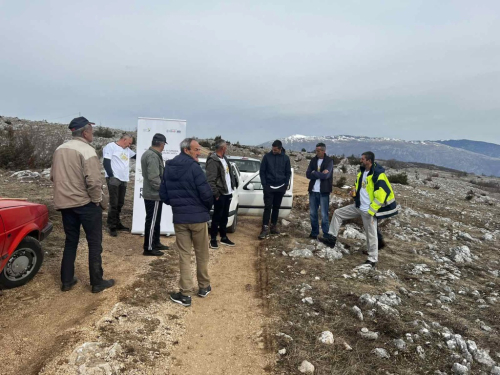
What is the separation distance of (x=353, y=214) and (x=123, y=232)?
495 cm

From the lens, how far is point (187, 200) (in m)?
4.16

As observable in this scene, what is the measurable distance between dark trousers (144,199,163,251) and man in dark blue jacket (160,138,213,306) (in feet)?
5.12

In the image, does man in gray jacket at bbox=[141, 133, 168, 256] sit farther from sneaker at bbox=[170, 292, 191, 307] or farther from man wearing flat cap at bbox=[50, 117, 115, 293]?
sneaker at bbox=[170, 292, 191, 307]

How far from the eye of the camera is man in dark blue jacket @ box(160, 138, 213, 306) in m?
4.14

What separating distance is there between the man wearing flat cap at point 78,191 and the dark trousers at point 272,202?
4.05m

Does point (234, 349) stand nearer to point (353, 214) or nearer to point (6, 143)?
point (353, 214)

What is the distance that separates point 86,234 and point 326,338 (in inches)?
123

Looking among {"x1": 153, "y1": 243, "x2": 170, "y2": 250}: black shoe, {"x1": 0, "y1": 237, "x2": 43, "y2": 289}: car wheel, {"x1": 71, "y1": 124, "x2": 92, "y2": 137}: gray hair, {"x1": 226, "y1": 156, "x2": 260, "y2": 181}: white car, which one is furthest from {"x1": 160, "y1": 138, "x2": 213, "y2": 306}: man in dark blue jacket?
{"x1": 226, "y1": 156, "x2": 260, "y2": 181}: white car

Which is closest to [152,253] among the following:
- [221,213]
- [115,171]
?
[221,213]

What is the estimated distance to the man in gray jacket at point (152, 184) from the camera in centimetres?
561

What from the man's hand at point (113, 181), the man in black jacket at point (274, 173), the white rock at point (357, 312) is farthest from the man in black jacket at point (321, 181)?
the man's hand at point (113, 181)

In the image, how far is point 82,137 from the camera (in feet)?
13.4

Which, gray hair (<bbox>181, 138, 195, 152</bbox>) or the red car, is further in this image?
gray hair (<bbox>181, 138, 195, 152</bbox>)

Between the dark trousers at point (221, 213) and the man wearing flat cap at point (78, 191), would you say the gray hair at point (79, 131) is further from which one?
the dark trousers at point (221, 213)
